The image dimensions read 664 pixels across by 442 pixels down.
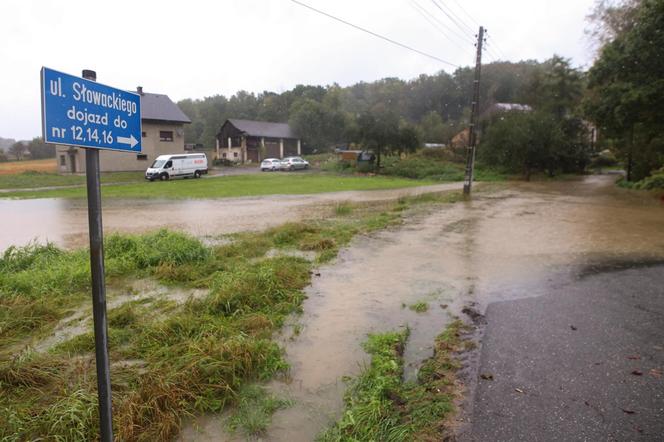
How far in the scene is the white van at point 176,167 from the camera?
32875mm

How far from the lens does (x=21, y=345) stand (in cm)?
432

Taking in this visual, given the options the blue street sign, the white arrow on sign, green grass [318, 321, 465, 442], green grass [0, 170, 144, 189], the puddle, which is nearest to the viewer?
the blue street sign

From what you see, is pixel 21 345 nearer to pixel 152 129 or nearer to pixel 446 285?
pixel 446 285

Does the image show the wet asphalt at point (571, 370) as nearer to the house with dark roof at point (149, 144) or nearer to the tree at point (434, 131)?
the house with dark roof at point (149, 144)

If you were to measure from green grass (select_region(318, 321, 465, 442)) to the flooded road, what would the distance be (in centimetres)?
774

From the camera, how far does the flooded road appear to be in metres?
11.2

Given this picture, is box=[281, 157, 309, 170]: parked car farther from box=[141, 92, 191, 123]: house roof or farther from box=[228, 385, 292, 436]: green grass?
box=[228, 385, 292, 436]: green grass

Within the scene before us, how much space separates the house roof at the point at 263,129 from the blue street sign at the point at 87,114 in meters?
55.6

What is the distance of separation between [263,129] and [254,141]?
255cm

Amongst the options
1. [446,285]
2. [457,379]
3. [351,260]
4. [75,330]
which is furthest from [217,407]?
[351,260]

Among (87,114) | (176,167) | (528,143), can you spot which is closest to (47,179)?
(176,167)

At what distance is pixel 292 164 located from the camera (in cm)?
4550

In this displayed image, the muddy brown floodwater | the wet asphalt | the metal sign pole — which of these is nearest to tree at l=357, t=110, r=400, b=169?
the muddy brown floodwater

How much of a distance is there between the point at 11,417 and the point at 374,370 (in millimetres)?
2704
